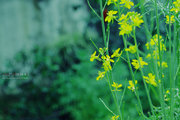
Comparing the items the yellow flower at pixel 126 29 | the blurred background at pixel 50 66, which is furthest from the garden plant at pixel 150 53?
the blurred background at pixel 50 66

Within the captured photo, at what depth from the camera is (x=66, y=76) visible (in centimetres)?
335

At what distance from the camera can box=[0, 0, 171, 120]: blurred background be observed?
293cm

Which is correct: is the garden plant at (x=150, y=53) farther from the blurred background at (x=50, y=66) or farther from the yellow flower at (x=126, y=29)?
the blurred background at (x=50, y=66)

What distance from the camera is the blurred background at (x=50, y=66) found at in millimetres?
2928

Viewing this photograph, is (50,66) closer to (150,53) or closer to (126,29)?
(150,53)

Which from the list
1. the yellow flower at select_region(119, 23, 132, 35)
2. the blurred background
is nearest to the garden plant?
the yellow flower at select_region(119, 23, 132, 35)

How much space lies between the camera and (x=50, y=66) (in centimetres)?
355

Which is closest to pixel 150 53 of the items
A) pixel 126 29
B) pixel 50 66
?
pixel 126 29

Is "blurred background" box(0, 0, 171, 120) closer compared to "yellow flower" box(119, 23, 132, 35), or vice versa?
"yellow flower" box(119, 23, 132, 35)

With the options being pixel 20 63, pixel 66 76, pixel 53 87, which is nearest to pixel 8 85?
pixel 20 63

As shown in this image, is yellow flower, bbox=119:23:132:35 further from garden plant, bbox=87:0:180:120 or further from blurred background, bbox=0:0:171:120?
blurred background, bbox=0:0:171:120

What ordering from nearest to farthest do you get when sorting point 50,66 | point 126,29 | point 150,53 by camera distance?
1. point 126,29
2. point 150,53
3. point 50,66

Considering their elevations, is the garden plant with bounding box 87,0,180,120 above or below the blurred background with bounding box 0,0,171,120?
above

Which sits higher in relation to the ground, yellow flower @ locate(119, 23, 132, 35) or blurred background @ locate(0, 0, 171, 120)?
yellow flower @ locate(119, 23, 132, 35)
